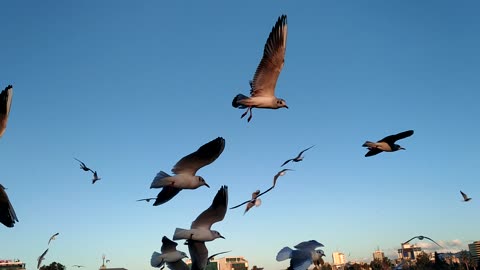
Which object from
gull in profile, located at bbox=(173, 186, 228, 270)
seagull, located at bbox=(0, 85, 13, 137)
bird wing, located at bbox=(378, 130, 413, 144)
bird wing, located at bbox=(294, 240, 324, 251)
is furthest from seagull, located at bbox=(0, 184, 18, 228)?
bird wing, located at bbox=(378, 130, 413, 144)

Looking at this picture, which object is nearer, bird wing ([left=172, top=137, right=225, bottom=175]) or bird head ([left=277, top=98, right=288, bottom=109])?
bird wing ([left=172, top=137, right=225, bottom=175])

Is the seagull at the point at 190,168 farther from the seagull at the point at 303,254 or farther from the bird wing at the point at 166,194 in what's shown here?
the seagull at the point at 303,254

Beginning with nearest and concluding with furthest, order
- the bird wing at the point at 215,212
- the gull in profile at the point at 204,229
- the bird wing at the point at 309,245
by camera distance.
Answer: the bird wing at the point at 309,245, the gull in profile at the point at 204,229, the bird wing at the point at 215,212

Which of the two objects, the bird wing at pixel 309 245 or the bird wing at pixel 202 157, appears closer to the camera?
the bird wing at pixel 309 245

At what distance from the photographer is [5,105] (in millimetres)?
7832

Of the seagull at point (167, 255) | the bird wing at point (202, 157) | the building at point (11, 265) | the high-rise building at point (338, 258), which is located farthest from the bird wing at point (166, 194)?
the high-rise building at point (338, 258)

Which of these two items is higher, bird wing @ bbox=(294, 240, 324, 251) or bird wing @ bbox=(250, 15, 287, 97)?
bird wing @ bbox=(250, 15, 287, 97)

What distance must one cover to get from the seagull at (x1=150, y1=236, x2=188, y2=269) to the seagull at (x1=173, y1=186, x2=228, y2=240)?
1364 mm

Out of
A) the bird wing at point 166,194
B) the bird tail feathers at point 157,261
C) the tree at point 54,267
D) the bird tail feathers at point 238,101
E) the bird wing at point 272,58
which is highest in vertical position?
the tree at point 54,267

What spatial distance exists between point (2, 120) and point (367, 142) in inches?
334

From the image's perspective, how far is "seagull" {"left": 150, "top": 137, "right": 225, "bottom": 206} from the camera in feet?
36.2

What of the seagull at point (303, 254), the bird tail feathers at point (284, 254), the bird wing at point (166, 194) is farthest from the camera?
the bird wing at point (166, 194)

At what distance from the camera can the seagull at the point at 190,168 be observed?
1103cm

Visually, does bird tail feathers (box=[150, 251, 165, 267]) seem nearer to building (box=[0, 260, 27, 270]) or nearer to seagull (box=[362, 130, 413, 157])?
seagull (box=[362, 130, 413, 157])
